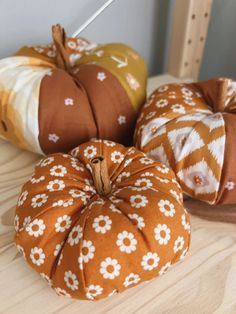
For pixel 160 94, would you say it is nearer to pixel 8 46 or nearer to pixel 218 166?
pixel 218 166

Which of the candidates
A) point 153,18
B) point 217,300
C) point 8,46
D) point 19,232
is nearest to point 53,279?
point 19,232

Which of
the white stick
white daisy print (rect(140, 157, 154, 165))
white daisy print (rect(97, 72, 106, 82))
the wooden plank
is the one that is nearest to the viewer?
white daisy print (rect(140, 157, 154, 165))

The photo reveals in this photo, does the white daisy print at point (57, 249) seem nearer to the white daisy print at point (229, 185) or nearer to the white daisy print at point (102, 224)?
the white daisy print at point (102, 224)

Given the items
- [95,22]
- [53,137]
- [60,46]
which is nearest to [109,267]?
[53,137]

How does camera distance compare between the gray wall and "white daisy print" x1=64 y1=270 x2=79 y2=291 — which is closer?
"white daisy print" x1=64 y1=270 x2=79 y2=291

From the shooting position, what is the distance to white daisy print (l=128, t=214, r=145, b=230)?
0.43 metres

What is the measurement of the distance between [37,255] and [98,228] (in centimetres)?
8

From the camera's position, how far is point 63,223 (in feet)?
1.46

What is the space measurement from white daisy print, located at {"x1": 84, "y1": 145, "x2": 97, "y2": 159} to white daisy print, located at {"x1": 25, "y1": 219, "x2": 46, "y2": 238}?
0.12m

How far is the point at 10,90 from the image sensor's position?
609mm

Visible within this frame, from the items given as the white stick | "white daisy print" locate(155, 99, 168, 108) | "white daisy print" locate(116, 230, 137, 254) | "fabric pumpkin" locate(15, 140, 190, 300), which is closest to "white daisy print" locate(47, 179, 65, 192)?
"fabric pumpkin" locate(15, 140, 190, 300)

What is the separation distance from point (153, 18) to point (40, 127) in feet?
1.80

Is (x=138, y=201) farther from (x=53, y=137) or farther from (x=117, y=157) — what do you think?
(x=53, y=137)

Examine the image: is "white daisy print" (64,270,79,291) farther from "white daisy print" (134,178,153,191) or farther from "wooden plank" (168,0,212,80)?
"wooden plank" (168,0,212,80)
